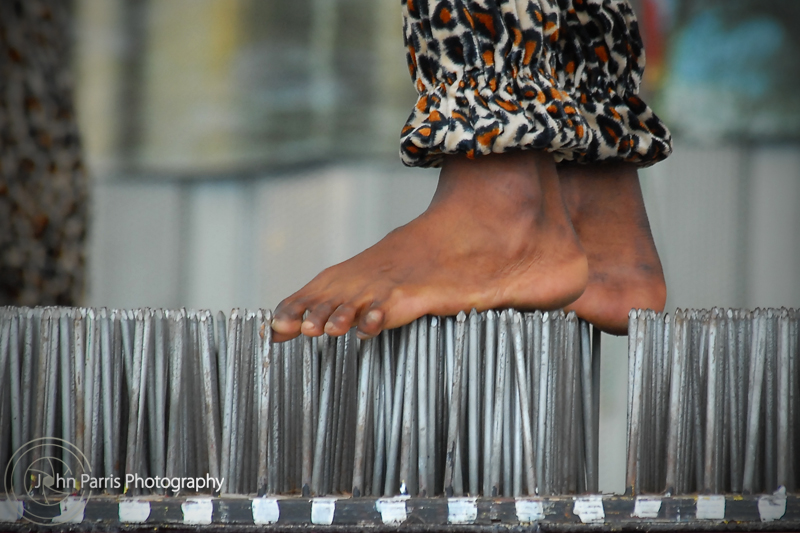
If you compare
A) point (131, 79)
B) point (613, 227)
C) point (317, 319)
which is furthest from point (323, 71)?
point (317, 319)

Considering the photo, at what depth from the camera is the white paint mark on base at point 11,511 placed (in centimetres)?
70

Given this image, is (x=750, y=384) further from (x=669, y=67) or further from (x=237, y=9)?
(x=237, y=9)

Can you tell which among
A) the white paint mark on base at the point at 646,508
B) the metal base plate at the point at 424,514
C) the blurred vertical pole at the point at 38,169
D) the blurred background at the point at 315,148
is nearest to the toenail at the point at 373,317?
the metal base plate at the point at 424,514

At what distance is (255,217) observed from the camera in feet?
8.93

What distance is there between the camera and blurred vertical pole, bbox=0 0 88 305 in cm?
134

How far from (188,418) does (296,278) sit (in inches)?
73.0

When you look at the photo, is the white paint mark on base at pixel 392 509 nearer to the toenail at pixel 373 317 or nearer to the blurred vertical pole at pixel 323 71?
the toenail at pixel 373 317

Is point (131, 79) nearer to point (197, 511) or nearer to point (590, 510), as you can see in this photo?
point (197, 511)

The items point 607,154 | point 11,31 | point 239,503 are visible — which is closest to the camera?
point 239,503

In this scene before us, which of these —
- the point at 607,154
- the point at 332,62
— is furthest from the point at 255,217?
the point at 607,154

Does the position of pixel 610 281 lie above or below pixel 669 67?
below

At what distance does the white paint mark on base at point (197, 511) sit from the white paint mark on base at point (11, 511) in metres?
0.15

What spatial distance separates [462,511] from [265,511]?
0.17 m

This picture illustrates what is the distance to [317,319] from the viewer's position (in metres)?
0.74
